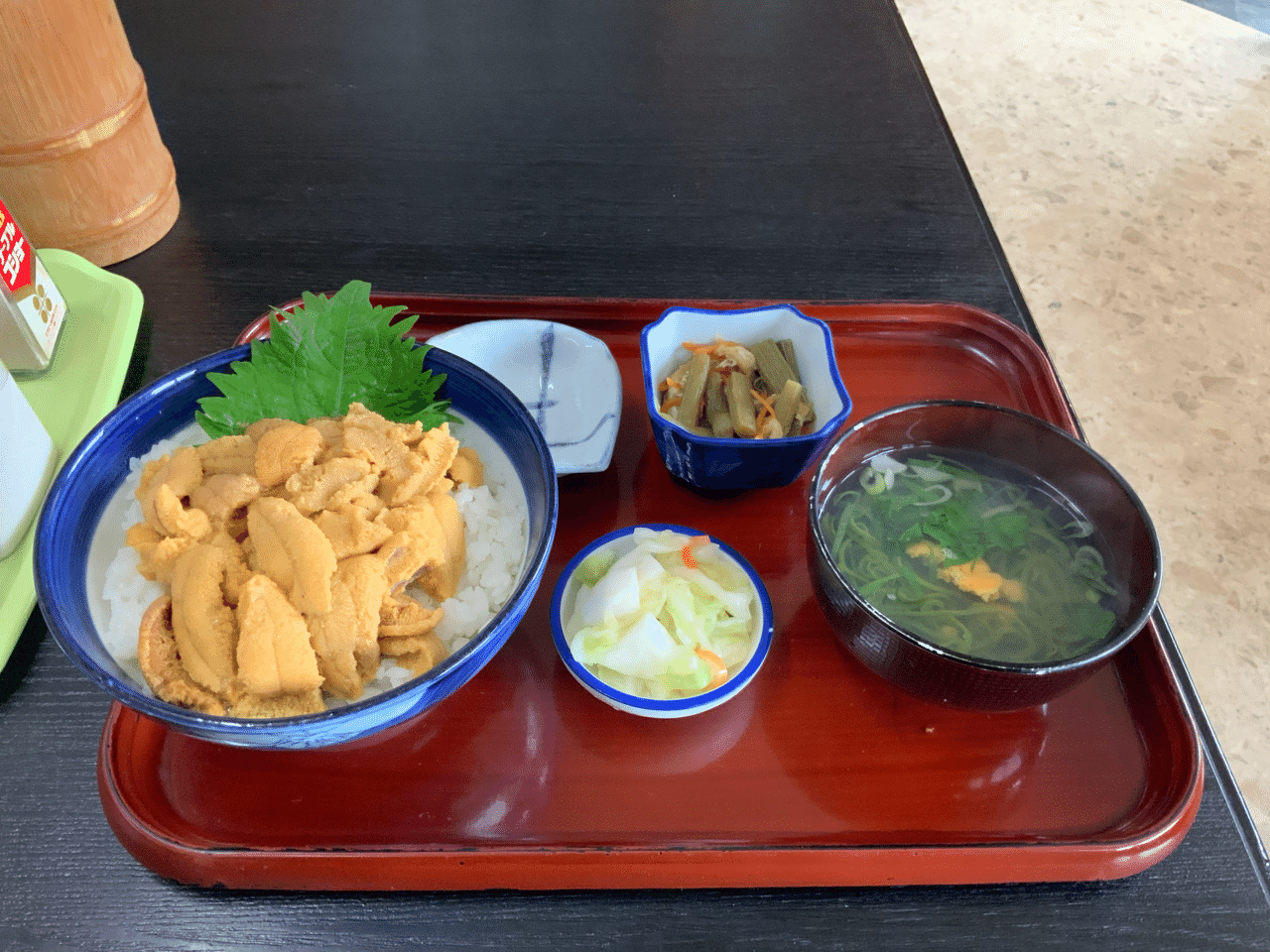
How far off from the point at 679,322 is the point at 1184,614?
4.27ft

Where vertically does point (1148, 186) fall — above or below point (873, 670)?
below

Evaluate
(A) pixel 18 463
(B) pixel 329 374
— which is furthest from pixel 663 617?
(A) pixel 18 463

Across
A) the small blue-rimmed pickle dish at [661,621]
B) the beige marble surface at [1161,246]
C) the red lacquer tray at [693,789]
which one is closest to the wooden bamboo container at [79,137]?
the red lacquer tray at [693,789]

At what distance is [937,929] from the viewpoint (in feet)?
3.00

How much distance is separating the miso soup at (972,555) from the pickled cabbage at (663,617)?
5.8 inches

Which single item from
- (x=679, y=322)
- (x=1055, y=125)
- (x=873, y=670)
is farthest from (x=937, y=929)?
(x=1055, y=125)

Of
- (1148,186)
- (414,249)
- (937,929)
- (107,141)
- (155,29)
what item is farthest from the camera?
(1148,186)

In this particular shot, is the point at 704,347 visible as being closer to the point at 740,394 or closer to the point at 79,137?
the point at 740,394

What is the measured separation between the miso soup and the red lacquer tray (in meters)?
0.12

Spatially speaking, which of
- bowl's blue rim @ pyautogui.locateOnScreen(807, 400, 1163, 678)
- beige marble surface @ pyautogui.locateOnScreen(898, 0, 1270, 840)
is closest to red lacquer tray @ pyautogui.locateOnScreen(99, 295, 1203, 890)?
bowl's blue rim @ pyautogui.locateOnScreen(807, 400, 1163, 678)

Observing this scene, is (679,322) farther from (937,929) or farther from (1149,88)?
(1149,88)

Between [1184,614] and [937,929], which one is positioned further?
[1184,614]

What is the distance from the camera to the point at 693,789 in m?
1.00

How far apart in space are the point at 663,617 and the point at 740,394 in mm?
384
